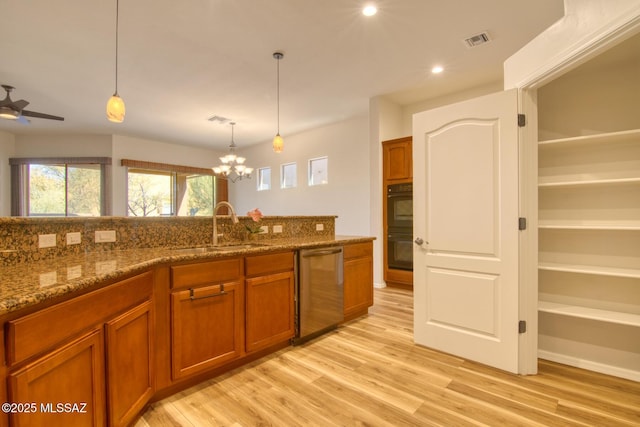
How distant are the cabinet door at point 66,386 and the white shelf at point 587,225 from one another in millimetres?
2810

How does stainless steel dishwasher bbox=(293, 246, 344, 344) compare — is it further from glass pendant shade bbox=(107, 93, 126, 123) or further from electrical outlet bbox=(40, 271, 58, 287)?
glass pendant shade bbox=(107, 93, 126, 123)

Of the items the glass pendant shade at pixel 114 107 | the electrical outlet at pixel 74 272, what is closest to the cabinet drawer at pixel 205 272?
the electrical outlet at pixel 74 272

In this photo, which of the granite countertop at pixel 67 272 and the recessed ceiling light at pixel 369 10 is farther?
the recessed ceiling light at pixel 369 10

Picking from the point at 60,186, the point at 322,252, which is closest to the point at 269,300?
the point at 322,252

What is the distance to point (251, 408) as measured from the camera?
185 centimetres

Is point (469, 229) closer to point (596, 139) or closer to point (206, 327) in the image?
point (596, 139)

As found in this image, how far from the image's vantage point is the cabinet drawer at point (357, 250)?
3.16 meters

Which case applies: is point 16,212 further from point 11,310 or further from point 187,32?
point 11,310

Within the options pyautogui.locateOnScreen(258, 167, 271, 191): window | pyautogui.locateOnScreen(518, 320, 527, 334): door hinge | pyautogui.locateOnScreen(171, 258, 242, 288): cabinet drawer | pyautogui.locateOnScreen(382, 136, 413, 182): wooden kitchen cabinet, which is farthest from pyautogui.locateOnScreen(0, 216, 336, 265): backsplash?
pyautogui.locateOnScreen(258, 167, 271, 191): window

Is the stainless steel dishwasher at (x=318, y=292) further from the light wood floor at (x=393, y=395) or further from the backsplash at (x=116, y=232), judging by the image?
the backsplash at (x=116, y=232)

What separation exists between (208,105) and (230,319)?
4.12 meters

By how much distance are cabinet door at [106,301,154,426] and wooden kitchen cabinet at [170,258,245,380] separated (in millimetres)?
175

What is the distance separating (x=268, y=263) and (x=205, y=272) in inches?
20.8

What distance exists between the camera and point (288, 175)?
24.4 ft
